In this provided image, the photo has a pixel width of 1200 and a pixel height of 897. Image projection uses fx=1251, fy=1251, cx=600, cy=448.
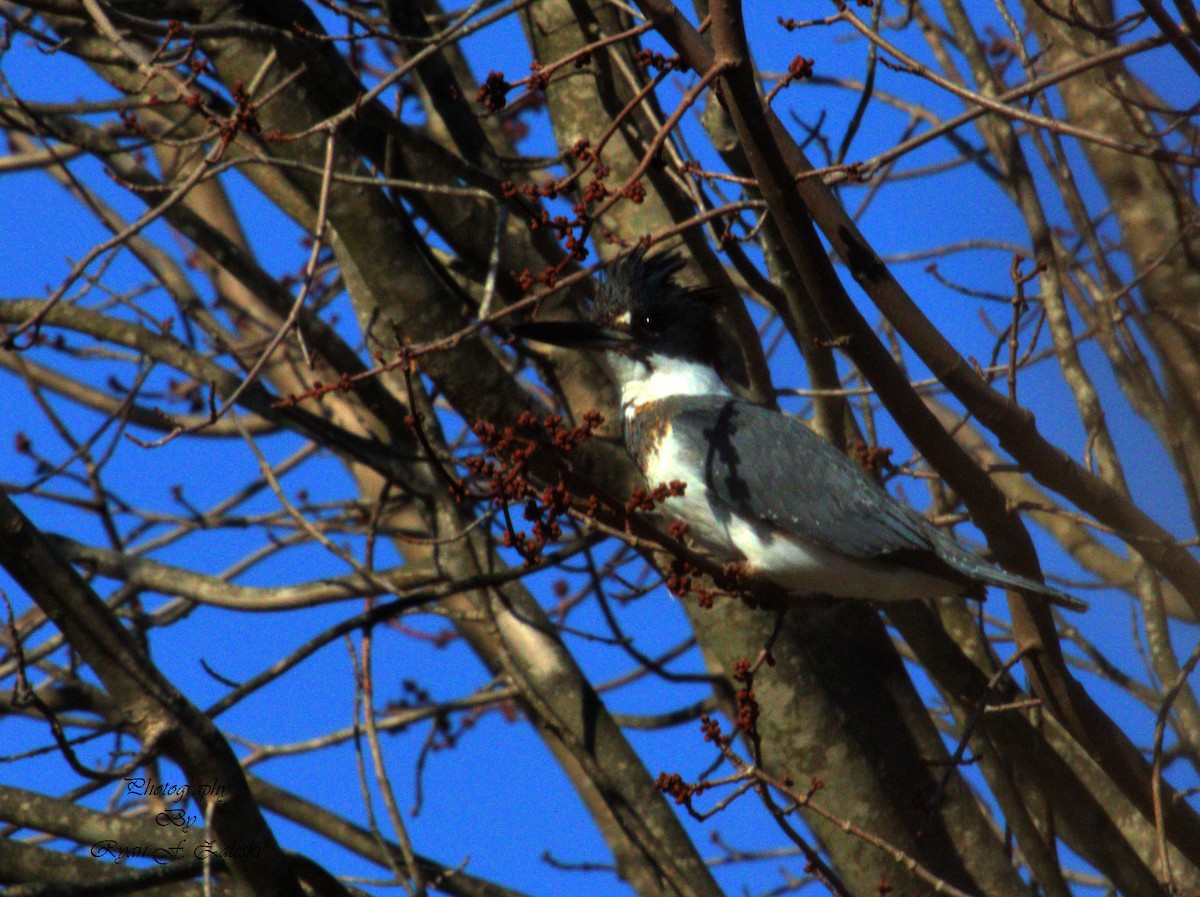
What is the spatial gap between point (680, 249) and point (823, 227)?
1414 mm

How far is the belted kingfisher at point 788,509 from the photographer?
9.29ft

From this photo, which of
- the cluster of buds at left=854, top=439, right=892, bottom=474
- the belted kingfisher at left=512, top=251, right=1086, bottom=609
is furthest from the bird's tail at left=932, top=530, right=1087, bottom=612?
the cluster of buds at left=854, top=439, right=892, bottom=474

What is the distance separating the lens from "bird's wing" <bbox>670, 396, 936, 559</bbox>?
2846mm

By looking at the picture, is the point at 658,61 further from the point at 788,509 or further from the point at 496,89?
the point at 788,509

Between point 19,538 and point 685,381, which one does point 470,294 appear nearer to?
point 685,381

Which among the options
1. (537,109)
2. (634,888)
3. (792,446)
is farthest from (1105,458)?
(537,109)

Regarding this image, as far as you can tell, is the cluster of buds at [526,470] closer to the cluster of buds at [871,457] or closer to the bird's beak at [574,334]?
the bird's beak at [574,334]

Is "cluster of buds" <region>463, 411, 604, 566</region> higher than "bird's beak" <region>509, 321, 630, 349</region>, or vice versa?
"bird's beak" <region>509, 321, 630, 349</region>

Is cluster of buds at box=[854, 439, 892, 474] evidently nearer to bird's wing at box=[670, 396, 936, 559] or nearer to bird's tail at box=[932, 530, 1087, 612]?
bird's wing at box=[670, 396, 936, 559]

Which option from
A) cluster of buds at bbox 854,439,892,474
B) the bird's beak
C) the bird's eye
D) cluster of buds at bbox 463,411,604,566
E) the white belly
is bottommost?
cluster of buds at bbox 463,411,604,566

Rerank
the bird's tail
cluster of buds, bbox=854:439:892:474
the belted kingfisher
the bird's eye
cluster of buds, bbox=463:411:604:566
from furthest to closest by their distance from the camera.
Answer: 1. the bird's eye
2. cluster of buds, bbox=854:439:892:474
3. the belted kingfisher
4. the bird's tail
5. cluster of buds, bbox=463:411:604:566

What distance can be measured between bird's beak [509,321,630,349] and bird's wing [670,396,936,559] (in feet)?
1.31

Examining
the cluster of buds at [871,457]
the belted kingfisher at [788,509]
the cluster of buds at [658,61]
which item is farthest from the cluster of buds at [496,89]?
the cluster of buds at [871,457]

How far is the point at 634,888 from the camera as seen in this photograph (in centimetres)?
363
